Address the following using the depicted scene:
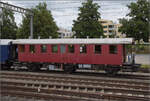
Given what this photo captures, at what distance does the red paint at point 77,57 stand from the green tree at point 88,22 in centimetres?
1113

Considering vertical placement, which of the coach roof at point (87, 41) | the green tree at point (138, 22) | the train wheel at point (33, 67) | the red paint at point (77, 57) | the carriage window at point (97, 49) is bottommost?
the train wheel at point (33, 67)

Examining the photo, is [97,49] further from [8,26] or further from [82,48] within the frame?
[8,26]

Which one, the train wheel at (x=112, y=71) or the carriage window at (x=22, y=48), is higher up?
the carriage window at (x=22, y=48)

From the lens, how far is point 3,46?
20828 mm

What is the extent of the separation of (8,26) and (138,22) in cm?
2717

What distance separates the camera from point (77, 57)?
1725 cm

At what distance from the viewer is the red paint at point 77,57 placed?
16.0 metres

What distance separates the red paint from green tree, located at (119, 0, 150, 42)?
12.3 meters

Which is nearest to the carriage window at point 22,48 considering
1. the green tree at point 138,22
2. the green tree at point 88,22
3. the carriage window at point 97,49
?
the carriage window at point 97,49

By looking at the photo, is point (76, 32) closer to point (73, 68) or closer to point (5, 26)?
point (73, 68)

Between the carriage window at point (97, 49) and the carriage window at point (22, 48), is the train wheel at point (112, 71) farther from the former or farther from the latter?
the carriage window at point (22, 48)

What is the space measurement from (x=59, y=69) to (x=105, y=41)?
250 inches

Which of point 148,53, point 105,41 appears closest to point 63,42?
point 105,41

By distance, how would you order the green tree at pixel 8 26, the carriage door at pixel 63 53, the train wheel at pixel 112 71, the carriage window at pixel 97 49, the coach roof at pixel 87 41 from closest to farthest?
the coach roof at pixel 87 41 < the train wheel at pixel 112 71 < the carriage window at pixel 97 49 < the carriage door at pixel 63 53 < the green tree at pixel 8 26
